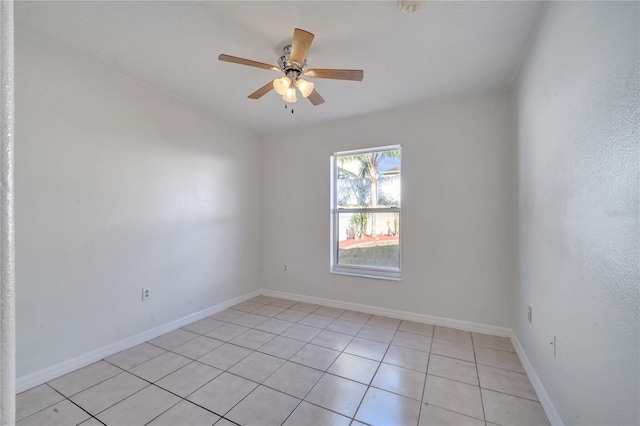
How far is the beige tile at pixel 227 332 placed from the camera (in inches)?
106

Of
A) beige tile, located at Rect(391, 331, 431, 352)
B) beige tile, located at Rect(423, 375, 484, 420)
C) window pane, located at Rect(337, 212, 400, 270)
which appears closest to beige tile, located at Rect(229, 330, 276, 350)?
beige tile, located at Rect(391, 331, 431, 352)

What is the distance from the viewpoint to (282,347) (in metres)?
2.50

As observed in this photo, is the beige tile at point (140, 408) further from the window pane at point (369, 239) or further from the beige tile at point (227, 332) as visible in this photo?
the window pane at point (369, 239)

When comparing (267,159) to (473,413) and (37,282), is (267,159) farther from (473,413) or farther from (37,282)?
(473,413)

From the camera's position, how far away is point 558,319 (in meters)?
1.53

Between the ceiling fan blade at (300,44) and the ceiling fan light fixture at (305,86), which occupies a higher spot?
the ceiling fan blade at (300,44)

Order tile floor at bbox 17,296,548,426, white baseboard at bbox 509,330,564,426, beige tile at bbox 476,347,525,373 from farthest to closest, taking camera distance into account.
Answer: beige tile at bbox 476,347,525,373 < tile floor at bbox 17,296,548,426 < white baseboard at bbox 509,330,564,426

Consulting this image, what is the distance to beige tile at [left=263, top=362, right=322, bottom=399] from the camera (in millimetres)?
1897

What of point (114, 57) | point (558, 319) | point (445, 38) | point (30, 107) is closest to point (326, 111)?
point (445, 38)

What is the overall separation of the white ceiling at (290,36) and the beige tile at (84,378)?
8.20ft

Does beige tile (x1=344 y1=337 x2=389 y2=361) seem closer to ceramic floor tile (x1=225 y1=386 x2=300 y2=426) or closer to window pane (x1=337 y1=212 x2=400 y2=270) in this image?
ceramic floor tile (x1=225 y1=386 x2=300 y2=426)

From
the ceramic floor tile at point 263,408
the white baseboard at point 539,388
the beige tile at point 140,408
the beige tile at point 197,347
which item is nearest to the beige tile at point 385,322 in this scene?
the white baseboard at point 539,388

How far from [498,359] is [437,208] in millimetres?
1479

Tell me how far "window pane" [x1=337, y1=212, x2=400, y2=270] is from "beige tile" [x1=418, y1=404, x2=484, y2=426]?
5.51 ft
